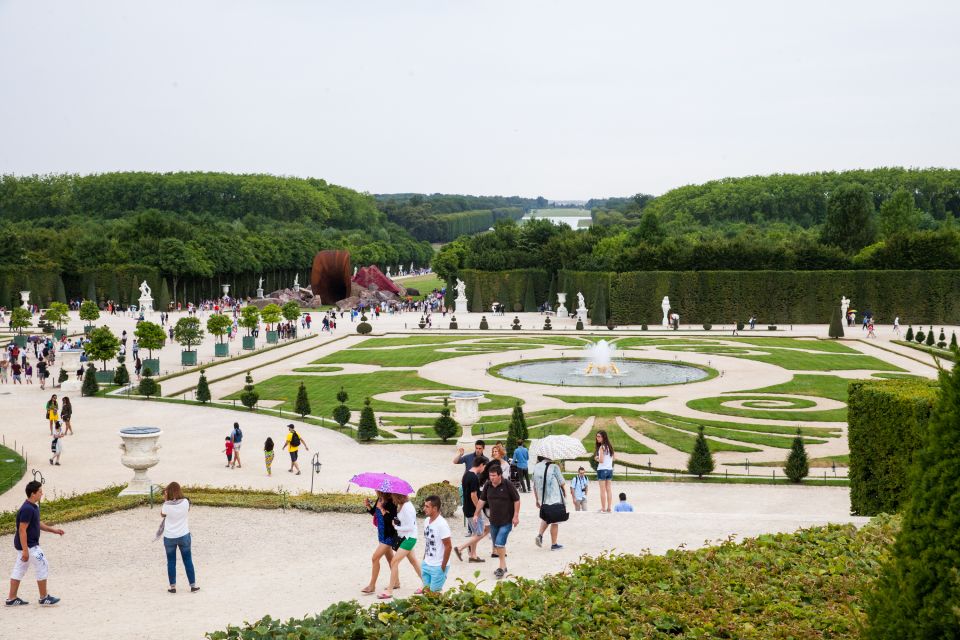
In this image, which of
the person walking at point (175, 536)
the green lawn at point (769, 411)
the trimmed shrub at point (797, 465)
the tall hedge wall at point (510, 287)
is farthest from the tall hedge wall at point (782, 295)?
the person walking at point (175, 536)

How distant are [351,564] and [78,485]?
38.8 ft

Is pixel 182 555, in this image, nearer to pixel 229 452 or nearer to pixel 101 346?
pixel 229 452

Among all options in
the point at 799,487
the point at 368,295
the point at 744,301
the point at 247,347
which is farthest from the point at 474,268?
the point at 799,487

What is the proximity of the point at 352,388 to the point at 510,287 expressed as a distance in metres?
50.3

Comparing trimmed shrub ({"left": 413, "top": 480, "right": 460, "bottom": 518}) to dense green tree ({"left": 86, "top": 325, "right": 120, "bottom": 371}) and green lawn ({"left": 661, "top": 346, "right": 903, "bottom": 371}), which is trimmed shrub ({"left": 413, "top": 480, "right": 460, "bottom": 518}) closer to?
dense green tree ({"left": 86, "top": 325, "right": 120, "bottom": 371})

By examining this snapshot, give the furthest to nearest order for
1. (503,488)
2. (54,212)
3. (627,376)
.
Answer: (54,212) → (627,376) → (503,488)

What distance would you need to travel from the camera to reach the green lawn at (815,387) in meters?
37.5

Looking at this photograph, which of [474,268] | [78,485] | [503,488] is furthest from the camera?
[474,268]

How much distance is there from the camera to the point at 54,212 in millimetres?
170250

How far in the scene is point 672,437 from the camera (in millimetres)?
29547

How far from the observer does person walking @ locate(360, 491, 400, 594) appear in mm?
12945

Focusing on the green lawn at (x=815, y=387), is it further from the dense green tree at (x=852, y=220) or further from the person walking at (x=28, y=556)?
the dense green tree at (x=852, y=220)

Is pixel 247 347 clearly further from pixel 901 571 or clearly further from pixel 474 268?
pixel 901 571

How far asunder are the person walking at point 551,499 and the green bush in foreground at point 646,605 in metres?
1.94
